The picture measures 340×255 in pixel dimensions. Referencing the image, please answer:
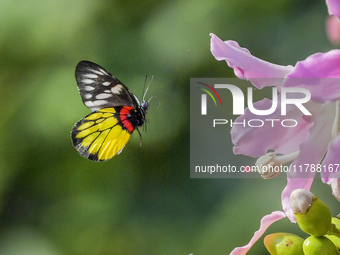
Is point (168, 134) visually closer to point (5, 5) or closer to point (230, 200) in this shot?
point (230, 200)

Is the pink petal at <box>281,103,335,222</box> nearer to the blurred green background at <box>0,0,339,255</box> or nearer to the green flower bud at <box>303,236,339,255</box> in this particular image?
the green flower bud at <box>303,236,339,255</box>

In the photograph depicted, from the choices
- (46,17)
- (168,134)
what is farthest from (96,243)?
(46,17)

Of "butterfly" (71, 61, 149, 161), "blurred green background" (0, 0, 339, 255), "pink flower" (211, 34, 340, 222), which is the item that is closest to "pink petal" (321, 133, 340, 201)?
"pink flower" (211, 34, 340, 222)

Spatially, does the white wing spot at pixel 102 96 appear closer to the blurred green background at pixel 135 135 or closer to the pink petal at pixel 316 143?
the pink petal at pixel 316 143

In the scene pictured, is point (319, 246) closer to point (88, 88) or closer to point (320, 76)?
point (320, 76)

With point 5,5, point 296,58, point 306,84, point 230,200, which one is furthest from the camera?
point 5,5
